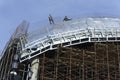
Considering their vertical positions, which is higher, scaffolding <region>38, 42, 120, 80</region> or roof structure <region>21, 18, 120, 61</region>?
roof structure <region>21, 18, 120, 61</region>

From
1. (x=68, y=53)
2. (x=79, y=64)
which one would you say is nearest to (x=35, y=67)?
(x=68, y=53)

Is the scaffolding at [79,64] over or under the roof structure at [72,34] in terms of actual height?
under

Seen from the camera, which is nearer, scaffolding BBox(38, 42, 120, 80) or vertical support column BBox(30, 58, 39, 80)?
scaffolding BBox(38, 42, 120, 80)

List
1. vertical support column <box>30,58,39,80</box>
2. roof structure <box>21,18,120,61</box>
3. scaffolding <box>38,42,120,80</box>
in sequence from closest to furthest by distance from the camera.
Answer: scaffolding <box>38,42,120,80</box> → vertical support column <box>30,58,39,80</box> → roof structure <box>21,18,120,61</box>

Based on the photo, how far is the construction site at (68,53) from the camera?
38.7m

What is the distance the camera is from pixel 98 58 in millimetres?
39906

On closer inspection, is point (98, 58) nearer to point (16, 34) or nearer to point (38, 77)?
point (38, 77)

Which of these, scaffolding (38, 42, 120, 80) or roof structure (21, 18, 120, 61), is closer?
scaffolding (38, 42, 120, 80)

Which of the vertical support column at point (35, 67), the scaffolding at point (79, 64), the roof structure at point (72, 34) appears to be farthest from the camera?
the roof structure at point (72, 34)

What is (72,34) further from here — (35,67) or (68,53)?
(35,67)

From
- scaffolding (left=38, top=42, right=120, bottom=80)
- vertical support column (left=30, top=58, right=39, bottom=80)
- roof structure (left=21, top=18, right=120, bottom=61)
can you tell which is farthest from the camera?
roof structure (left=21, top=18, right=120, bottom=61)

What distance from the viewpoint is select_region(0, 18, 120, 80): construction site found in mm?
38719

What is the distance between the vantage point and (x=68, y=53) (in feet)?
130

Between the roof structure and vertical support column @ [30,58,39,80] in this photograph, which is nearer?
vertical support column @ [30,58,39,80]
